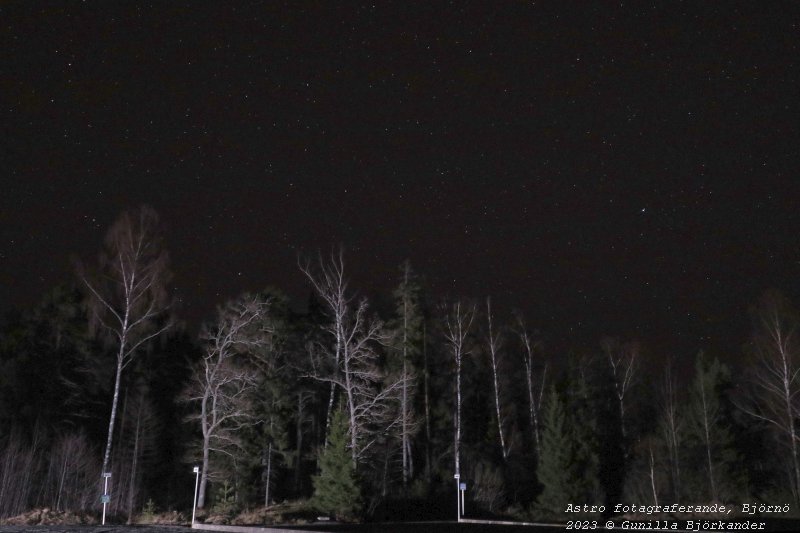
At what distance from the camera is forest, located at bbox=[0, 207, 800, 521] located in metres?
32.0

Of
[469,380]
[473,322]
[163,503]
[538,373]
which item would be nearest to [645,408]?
[538,373]

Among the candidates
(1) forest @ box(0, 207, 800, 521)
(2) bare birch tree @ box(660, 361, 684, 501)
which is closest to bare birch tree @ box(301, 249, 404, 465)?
(1) forest @ box(0, 207, 800, 521)

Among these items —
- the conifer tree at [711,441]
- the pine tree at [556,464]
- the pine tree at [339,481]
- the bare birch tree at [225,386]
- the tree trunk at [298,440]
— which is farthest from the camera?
the tree trunk at [298,440]

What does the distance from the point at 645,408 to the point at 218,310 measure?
34578 mm

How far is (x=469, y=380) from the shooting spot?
50.3m

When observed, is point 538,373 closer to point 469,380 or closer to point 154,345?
point 469,380

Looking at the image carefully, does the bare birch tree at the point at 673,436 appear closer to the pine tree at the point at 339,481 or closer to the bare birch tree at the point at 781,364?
the bare birch tree at the point at 781,364

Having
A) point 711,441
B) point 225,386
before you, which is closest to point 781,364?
point 711,441

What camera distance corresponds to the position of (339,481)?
28.6 m

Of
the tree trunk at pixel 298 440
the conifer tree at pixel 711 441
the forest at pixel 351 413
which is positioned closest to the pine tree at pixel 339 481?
the forest at pixel 351 413

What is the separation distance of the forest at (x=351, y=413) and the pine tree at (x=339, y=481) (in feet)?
0.19

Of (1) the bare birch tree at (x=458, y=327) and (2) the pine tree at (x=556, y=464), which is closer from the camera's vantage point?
(2) the pine tree at (x=556, y=464)

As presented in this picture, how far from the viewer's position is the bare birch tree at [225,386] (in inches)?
1323

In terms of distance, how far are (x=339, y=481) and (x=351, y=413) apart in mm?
5621
